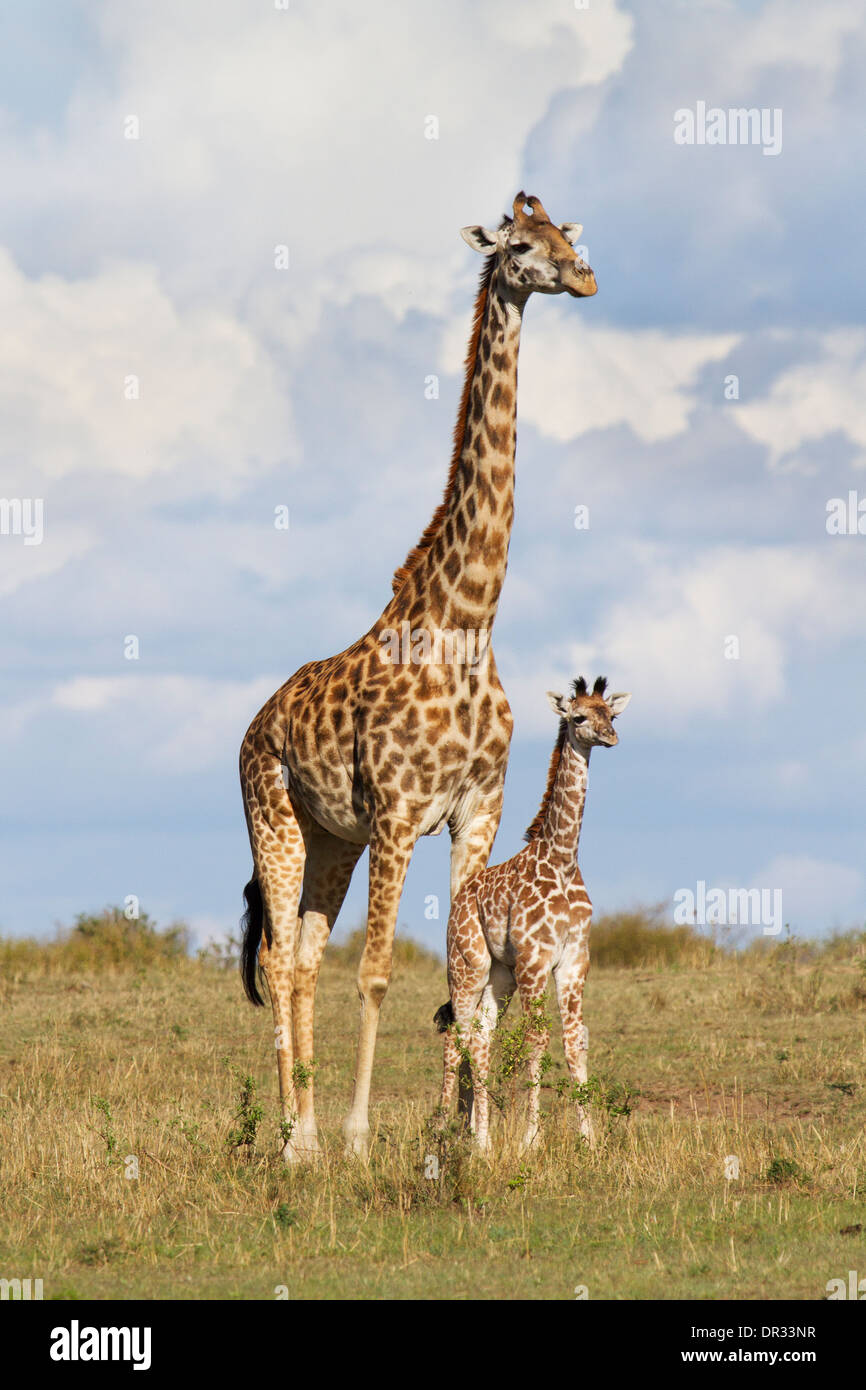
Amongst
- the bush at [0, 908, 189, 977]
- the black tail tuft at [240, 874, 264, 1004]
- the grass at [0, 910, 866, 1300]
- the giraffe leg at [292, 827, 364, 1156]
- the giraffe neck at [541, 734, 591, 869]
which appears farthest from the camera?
the bush at [0, 908, 189, 977]

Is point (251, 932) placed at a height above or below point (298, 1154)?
above

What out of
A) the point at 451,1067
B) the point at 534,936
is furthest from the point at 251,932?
the point at 534,936

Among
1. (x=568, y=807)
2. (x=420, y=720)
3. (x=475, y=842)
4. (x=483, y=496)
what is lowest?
(x=475, y=842)

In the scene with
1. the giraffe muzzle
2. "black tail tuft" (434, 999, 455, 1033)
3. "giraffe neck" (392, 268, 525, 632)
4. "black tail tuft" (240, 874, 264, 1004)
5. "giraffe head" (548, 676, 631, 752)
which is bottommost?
"black tail tuft" (434, 999, 455, 1033)

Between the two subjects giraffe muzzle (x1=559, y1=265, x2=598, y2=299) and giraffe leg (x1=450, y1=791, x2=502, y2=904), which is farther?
giraffe leg (x1=450, y1=791, x2=502, y2=904)

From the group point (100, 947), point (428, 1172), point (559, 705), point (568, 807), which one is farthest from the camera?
point (100, 947)

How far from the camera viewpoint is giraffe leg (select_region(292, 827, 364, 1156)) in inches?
455

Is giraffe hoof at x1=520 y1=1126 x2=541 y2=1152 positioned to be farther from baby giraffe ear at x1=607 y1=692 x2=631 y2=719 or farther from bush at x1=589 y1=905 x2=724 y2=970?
bush at x1=589 y1=905 x2=724 y2=970

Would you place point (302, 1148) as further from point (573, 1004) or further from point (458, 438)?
point (458, 438)

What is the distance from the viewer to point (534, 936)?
1011 cm

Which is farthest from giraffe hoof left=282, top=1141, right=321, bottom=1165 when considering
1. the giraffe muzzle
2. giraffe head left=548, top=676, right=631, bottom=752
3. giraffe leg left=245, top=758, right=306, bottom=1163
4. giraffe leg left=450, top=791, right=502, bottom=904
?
the giraffe muzzle

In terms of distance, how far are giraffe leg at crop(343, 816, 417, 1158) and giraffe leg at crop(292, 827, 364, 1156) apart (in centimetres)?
95

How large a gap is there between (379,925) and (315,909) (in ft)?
5.67

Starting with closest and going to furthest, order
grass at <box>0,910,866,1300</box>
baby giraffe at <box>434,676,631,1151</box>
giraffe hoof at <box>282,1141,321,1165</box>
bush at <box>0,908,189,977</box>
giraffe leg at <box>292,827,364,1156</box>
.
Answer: grass at <box>0,910,866,1300</box>
baby giraffe at <box>434,676,631,1151</box>
giraffe hoof at <box>282,1141,321,1165</box>
giraffe leg at <box>292,827,364,1156</box>
bush at <box>0,908,189,977</box>
